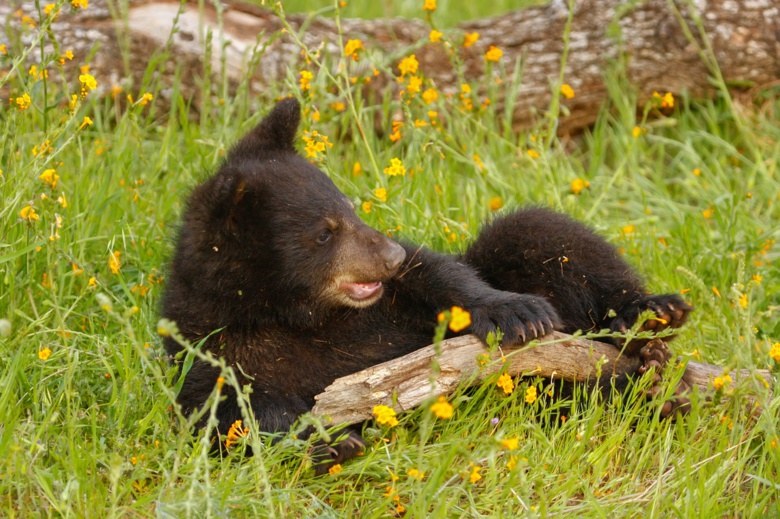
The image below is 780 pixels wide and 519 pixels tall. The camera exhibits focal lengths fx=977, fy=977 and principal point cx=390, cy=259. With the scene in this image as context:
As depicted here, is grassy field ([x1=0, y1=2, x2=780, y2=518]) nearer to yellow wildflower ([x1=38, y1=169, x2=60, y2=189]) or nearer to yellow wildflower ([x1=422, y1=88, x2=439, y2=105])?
yellow wildflower ([x1=38, y1=169, x2=60, y2=189])

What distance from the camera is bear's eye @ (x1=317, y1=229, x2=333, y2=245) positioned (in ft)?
12.8

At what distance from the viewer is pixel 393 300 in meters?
4.24

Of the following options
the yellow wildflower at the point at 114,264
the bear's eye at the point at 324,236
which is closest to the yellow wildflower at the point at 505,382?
the bear's eye at the point at 324,236

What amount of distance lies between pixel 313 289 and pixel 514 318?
806 millimetres

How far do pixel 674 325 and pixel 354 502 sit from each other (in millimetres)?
1530

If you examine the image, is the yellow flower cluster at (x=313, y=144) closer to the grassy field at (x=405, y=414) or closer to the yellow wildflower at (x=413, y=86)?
the grassy field at (x=405, y=414)

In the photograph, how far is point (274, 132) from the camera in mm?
4301

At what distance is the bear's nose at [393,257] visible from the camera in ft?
12.8

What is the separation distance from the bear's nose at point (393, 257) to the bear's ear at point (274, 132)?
2.53 ft

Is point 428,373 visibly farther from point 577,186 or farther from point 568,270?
point 577,186

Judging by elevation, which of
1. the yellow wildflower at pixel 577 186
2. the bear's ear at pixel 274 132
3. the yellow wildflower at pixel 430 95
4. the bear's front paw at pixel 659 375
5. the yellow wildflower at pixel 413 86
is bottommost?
the bear's front paw at pixel 659 375

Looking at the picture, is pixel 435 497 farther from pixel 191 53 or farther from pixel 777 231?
pixel 191 53

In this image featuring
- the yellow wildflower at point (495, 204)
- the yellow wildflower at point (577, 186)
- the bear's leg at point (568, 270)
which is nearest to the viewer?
the bear's leg at point (568, 270)

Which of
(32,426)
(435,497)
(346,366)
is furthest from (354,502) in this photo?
(32,426)
